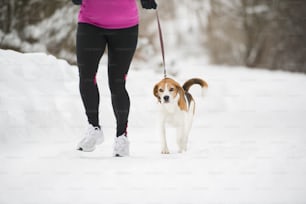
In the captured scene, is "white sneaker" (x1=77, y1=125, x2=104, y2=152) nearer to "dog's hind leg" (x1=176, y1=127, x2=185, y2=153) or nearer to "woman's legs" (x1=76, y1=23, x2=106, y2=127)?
"woman's legs" (x1=76, y1=23, x2=106, y2=127)

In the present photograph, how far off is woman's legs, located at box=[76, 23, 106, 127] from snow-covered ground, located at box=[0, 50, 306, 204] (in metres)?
0.32

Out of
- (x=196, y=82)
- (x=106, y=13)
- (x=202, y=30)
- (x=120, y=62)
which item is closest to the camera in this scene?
(x=106, y=13)

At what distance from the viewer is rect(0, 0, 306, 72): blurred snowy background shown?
6434 mm

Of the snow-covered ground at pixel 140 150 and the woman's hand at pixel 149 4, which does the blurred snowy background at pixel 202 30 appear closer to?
the snow-covered ground at pixel 140 150

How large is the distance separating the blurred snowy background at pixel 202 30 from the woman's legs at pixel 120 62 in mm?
3699

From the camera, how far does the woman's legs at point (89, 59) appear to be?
8.55ft

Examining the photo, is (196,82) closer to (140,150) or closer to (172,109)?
(172,109)

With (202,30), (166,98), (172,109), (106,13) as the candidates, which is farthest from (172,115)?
(202,30)

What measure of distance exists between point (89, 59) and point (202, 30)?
8.65 m

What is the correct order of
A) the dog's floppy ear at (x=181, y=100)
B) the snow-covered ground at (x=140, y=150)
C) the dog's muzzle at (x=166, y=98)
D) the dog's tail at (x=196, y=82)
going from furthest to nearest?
the dog's tail at (x=196, y=82)
the dog's floppy ear at (x=181, y=100)
the dog's muzzle at (x=166, y=98)
the snow-covered ground at (x=140, y=150)

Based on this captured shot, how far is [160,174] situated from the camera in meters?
2.34

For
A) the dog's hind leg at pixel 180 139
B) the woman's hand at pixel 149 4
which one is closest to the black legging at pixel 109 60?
the woman's hand at pixel 149 4

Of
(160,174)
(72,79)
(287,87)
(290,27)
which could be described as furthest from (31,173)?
(290,27)

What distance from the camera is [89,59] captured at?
8.73 ft
